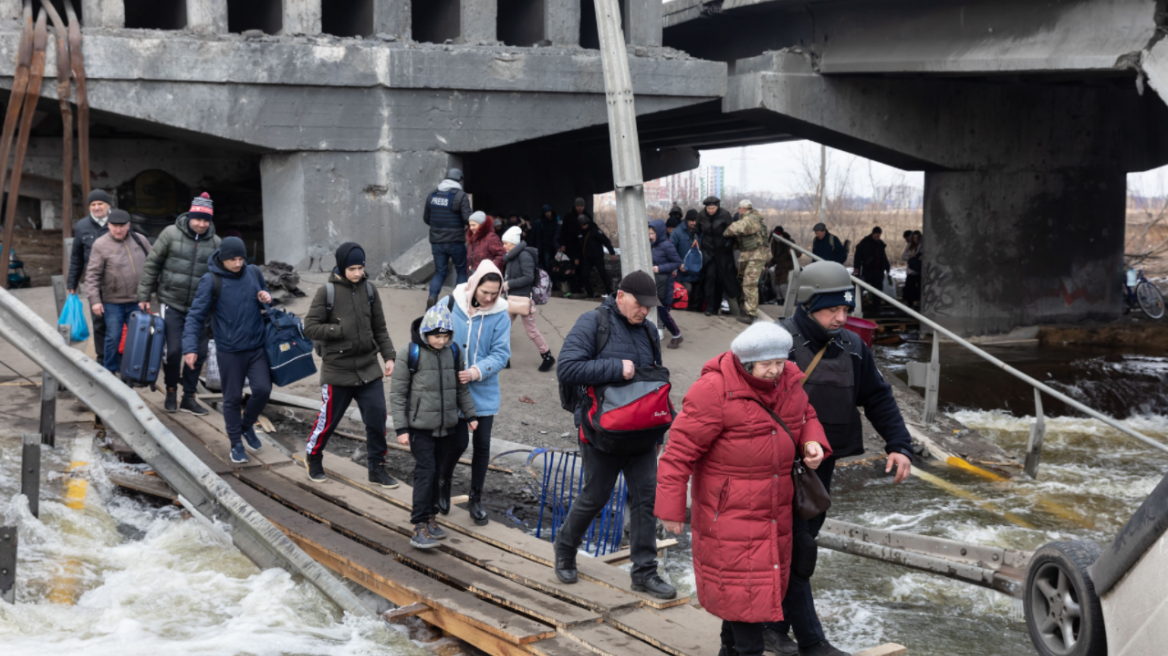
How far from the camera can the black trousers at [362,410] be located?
22.2 feet

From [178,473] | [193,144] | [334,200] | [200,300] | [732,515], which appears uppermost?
[193,144]

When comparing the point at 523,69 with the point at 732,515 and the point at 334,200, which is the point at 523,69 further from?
the point at 732,515

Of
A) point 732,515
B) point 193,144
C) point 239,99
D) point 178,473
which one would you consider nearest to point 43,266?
point 193,144

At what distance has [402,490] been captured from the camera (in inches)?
274

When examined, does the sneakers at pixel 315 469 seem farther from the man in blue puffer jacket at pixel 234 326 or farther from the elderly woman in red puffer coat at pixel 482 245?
the elderly woman in red puffer coat at pixel 482 245

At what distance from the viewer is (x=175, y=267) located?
791 cm

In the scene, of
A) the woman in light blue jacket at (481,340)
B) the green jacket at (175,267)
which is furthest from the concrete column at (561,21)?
the woman in light blue jacket at (481,340)

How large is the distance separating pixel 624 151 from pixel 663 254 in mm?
2806

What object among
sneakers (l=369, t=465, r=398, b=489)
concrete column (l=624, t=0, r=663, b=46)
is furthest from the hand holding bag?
concrete column (l=624, t=0, r=663, b=46)

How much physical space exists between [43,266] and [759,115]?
1115 cm

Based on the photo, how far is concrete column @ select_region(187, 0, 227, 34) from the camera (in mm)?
12906

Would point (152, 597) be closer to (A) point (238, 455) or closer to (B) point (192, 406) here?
(A) point (238, 455)

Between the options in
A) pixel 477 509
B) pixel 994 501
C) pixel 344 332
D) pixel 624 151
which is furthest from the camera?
pixel 624 151

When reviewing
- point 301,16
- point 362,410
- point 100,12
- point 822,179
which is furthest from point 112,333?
point 822,179
